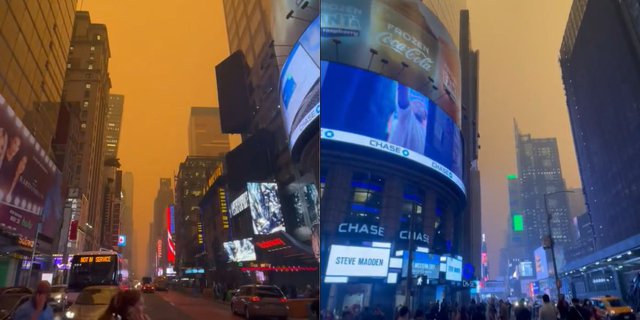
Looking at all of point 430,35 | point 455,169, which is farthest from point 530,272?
point 430,35

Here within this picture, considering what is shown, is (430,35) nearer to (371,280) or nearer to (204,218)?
(371,280)

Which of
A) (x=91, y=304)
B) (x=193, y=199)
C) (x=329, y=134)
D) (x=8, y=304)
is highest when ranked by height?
(x=193, y=199)

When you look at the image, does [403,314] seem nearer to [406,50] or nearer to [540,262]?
[406,50]

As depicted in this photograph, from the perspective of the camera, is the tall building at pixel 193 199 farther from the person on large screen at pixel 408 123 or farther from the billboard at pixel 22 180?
the billboard at pixel 22 180

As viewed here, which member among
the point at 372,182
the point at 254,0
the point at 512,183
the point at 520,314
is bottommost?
the point at 520,314

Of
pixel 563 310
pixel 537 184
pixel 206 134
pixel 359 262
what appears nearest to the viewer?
pixel 359 262

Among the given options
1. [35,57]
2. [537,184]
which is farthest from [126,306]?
[35,57]
